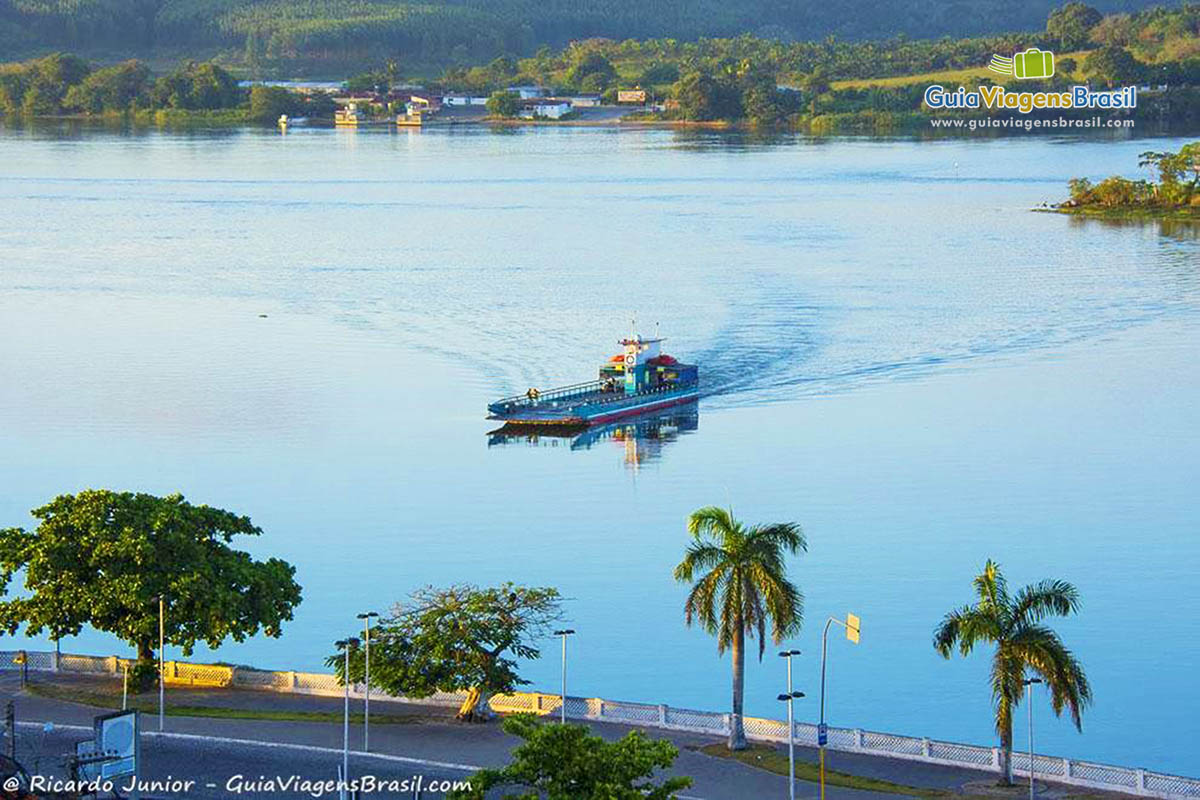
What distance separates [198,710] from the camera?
1503 inches

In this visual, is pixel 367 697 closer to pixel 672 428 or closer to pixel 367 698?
pixel 367 698

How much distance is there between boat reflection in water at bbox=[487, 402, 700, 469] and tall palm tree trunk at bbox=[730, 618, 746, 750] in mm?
29105

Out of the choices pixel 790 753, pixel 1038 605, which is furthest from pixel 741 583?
pixel 1038 605

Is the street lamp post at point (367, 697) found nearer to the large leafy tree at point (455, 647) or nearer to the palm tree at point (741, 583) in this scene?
the large leafy tree at point (455, 647)

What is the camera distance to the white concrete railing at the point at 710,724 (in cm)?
3447

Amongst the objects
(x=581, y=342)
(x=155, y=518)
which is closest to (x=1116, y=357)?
(x=581, y=342)

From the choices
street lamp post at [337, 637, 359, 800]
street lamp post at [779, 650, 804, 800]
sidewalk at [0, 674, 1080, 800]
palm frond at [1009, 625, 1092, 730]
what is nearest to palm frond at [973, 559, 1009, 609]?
Result: palm frond at [1009, 625, 1092, 730]

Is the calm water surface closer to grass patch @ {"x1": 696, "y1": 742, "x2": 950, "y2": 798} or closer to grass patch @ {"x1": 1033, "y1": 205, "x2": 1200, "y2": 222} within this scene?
grass patch @ {"x1": 1033, "y1": 205, "x2": 1200, "y2": 222}

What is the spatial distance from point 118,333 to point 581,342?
19.1 meters

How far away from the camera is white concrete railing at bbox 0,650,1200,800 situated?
3447cm

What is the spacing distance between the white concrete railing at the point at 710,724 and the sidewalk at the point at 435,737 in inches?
9.7

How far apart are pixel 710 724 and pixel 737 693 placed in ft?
3.01

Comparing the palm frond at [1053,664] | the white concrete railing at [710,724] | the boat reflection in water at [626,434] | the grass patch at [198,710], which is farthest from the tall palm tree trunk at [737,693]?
the boat reflection in water at [626,434]

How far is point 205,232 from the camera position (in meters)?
124
